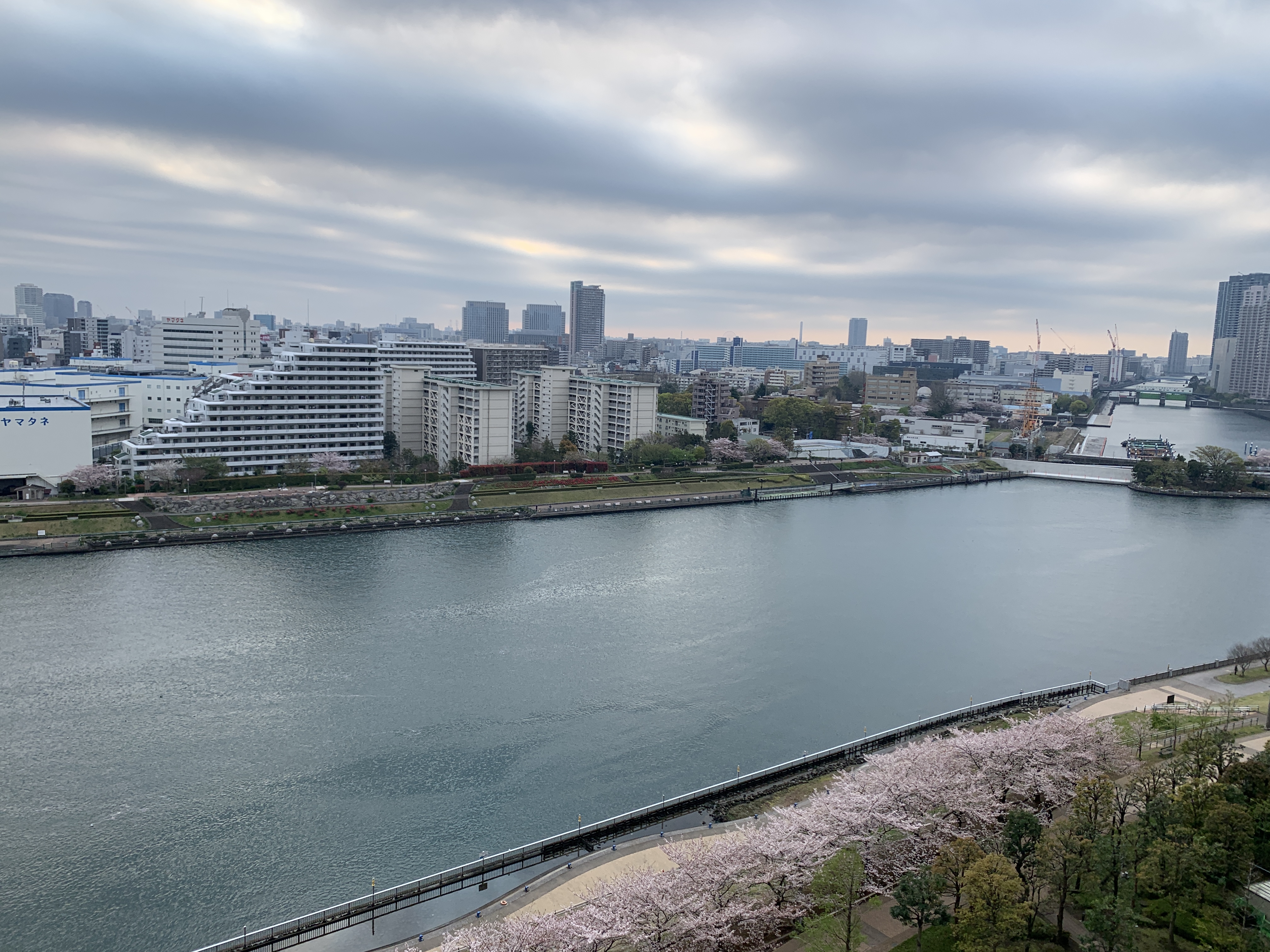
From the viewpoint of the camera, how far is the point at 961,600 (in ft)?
47.7

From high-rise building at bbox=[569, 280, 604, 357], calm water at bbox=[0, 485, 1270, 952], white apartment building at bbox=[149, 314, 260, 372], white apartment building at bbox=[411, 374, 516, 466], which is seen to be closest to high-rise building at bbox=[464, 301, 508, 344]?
high-rise building at bbox=[569, 280, 604, 357]

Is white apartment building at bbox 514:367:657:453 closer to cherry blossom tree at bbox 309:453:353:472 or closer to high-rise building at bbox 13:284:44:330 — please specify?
cherry blossom tree at bbox 309:453:353:472

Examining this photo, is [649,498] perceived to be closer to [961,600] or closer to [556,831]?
[961,600]

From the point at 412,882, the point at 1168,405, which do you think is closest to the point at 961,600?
the point at 412,882

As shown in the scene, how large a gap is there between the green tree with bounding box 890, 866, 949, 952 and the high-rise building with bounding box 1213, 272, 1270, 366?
106 meters

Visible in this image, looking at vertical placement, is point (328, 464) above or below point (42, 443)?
below

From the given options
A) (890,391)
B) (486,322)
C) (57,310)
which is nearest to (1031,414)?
(890,391)

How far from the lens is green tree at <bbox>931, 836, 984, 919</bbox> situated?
545 centimetres

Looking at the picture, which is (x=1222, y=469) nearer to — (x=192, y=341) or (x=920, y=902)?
(x=920, y=902)

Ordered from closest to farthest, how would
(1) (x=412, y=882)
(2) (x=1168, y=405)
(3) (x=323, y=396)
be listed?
(1) (x=412, y=882) < (3) (x=323, y=396) < (2) (x=1168, y=405)

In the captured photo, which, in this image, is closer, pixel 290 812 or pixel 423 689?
pixel 290 812

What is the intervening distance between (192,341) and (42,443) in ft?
54.4

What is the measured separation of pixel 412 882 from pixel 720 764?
3277 mm

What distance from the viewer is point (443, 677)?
33.8 ft
